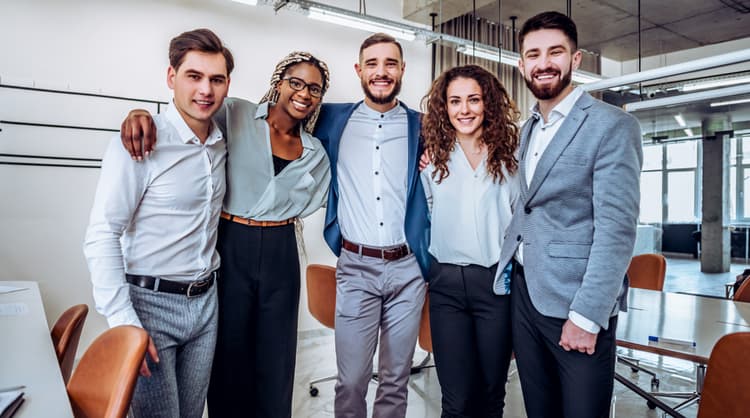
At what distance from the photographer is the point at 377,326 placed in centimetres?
222

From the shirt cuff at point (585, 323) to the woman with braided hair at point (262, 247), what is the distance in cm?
102

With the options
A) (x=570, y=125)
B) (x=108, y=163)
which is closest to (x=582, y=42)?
(x=570, y=125)

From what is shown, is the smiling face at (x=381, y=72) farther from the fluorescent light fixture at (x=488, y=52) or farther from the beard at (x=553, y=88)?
the fluorescent light fixture at (x=488, y=52)

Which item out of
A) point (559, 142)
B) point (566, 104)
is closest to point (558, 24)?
point (566, 104)

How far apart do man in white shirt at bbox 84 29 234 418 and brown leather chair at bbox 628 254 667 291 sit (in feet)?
11.6

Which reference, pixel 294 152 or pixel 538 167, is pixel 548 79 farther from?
pixel 294 152

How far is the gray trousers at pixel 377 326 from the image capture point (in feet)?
7.08

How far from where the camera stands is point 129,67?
432 cm

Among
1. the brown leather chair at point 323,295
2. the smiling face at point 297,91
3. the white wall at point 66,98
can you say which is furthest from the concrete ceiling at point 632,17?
the smiling face at point 297,91

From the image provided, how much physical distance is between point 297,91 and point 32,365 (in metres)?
1.31

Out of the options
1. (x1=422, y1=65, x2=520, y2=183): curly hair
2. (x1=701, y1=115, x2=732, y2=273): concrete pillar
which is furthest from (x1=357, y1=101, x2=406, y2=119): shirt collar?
(x1=701, y1=115, x2=732, y2=273): concrete pillar

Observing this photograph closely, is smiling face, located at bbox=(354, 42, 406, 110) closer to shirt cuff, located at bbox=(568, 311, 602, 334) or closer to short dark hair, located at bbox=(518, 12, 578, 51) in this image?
short dark hair, located at bbox=(518, 12, 578, 51)

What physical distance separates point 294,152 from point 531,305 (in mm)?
1091

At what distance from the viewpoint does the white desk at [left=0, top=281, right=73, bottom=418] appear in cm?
122
